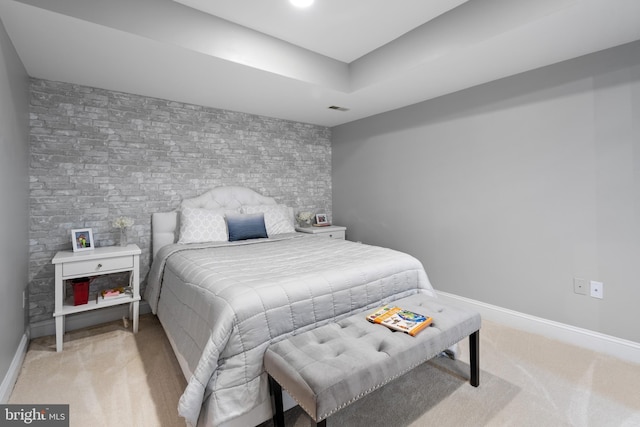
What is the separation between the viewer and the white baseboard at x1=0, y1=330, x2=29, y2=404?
1696 mm

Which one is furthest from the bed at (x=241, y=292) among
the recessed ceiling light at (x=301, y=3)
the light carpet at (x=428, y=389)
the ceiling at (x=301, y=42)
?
the recessed ceiling light at (x=301, y=3)

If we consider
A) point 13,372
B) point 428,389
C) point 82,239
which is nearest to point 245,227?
point 82,239

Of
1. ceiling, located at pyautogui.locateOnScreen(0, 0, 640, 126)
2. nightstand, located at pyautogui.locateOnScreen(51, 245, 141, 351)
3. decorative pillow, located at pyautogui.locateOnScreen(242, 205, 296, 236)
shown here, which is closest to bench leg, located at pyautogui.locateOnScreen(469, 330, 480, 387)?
ceiling, located at pyautogui.locateOnScreen(0, 0, 640, 126)

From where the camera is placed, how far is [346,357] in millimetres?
1311

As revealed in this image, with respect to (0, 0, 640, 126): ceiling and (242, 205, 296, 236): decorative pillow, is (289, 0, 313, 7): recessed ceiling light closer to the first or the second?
(0, 0, 640, 126): ceiling

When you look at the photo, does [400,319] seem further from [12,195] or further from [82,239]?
[82,239]

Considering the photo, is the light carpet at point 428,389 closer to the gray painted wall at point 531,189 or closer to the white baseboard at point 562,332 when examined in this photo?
the white baseboard at point 562,332

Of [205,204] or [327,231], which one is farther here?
[327,231]

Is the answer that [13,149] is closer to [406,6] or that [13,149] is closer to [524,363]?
[406,6]

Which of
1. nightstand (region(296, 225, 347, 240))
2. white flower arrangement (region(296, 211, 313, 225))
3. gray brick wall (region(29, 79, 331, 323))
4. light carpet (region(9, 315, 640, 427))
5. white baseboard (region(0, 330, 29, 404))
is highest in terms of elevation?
gray brick wall (region(29, 79, 331, 323))

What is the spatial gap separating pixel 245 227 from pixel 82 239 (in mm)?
1381

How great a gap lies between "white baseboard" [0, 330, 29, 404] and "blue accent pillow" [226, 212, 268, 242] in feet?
5.50

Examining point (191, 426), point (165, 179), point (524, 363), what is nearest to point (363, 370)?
point (191, 426)

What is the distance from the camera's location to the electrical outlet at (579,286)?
2.35 m
